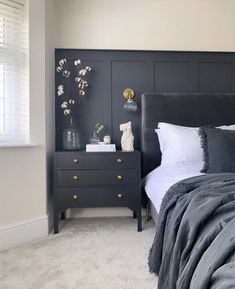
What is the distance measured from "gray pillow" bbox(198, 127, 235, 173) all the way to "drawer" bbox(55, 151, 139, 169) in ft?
2.36

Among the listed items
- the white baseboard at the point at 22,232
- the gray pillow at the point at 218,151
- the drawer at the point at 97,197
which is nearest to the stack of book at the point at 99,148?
the drawer at the point at 97,197

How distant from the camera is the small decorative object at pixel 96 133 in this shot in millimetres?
3068

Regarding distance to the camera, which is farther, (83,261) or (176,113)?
(176,113)

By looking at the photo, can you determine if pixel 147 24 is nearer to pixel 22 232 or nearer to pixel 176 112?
pixel 176 112

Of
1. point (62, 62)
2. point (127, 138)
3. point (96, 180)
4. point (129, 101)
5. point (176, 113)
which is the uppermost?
point (62, 62)

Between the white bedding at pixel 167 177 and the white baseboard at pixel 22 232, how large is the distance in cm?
110

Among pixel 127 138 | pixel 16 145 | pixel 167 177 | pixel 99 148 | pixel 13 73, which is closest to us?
pixel 167 177

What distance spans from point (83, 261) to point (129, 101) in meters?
1.83

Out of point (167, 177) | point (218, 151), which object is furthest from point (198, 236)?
point (218, 151)

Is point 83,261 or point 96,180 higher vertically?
point 96,180

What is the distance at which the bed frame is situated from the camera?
303 centimetres

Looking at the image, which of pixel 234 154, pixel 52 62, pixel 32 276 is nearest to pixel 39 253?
pixel 32 276

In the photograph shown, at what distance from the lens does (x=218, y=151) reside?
2.23 m

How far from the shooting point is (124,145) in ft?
9.58
